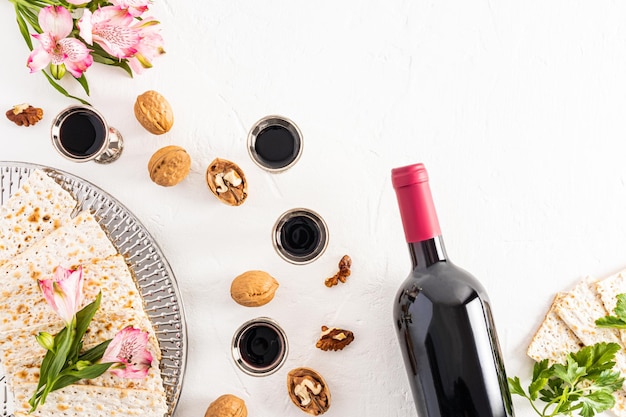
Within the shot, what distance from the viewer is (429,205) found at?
0.94 metres

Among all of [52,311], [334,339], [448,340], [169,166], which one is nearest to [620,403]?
[448,340]

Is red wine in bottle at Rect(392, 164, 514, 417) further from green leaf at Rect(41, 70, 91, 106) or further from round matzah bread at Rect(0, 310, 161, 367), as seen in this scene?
green leaf at Rect(41, 70, 91, 106)

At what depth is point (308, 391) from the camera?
1.16 meters

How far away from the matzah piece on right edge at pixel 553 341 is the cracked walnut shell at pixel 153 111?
0.88 meters

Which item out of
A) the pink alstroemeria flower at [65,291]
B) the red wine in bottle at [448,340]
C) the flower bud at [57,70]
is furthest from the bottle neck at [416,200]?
the flower bud at [57,70]

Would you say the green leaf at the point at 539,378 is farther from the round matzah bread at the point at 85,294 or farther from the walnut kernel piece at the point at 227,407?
the round matzah bread at the point at 85,294

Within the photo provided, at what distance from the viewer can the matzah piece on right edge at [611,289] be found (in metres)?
1.18

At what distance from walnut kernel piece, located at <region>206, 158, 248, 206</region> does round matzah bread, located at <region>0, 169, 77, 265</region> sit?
0.92 ft

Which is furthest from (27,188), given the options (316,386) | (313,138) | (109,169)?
(316,386)

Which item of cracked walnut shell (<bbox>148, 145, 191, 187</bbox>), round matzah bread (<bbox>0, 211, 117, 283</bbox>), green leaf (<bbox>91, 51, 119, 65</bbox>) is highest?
green leaf (<bbox>91, 51, 119, 65</bbox>)

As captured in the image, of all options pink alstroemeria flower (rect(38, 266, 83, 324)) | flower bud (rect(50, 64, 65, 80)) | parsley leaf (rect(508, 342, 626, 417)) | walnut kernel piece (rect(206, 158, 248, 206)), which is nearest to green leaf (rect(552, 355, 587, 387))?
parsley leaf (rect(508, 342, 626, 417))

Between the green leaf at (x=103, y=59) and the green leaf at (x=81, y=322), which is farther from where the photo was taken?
the green leaf at (x=103, y=59)

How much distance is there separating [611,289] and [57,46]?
120 centimetres

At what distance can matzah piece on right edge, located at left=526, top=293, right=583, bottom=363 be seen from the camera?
1191mm
